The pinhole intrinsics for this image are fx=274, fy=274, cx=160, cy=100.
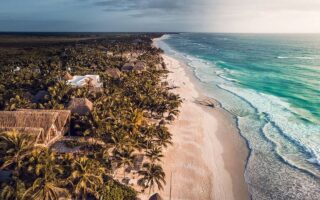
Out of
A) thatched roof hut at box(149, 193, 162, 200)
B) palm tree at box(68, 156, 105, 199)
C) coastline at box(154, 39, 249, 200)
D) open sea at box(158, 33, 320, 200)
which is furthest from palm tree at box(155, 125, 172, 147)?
open sea at box(158, 33, 320, 200)

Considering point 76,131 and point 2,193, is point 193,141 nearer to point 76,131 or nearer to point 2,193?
point 76,131

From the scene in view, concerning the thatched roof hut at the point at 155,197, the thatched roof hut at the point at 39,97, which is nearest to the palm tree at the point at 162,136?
the thatched roof hut at the point at 155,197

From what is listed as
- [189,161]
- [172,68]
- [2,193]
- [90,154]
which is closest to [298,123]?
[189,161]

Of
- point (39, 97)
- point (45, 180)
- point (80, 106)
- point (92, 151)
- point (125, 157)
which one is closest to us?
point (45, 180)

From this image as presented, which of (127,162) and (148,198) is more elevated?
(127,162)

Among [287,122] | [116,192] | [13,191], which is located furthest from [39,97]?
[287,122]

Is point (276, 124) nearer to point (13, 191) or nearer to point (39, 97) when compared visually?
point (39, 97)

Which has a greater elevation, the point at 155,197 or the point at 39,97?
the point at 39,97

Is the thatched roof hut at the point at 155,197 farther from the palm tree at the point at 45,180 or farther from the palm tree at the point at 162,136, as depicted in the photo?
the palm tree at the point at 162,136
